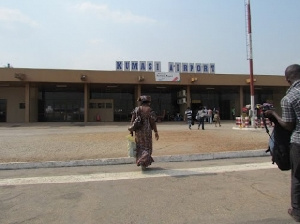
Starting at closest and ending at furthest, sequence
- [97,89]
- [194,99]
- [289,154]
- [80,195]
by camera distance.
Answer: [289,154]
[80,195]
[97,89]
[194,99]

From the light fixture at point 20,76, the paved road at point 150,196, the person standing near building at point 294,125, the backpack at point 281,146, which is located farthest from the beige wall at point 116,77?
the person standing near building at point 294,125

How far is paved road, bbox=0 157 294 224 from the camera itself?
4.30 m

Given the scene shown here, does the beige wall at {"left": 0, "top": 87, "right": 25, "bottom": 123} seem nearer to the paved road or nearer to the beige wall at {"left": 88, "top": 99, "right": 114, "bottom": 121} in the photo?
the beige wall at {"left": 88, "top": 99, "right": 114, "bottom": 121}

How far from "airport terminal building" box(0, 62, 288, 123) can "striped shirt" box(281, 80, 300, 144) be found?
2722cm

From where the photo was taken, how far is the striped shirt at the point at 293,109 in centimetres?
378

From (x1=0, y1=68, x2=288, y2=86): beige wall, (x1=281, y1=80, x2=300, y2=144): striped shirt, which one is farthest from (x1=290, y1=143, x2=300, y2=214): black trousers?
(x1=0, y1=68, x2=288, y2=86): beige wall

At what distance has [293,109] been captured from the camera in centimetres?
381

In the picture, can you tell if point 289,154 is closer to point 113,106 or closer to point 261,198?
point 261,198

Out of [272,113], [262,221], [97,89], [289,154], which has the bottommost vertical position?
[262,221]

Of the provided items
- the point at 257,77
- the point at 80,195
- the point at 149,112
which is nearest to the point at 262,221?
the point at 80,195

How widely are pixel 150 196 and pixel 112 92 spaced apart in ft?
109

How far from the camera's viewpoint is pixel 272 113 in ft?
13.3

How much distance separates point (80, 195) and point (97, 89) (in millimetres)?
31678

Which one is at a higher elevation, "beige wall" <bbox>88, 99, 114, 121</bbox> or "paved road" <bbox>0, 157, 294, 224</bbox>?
"beige wall" <bbox>88, 99, 114, 121</bbox>
